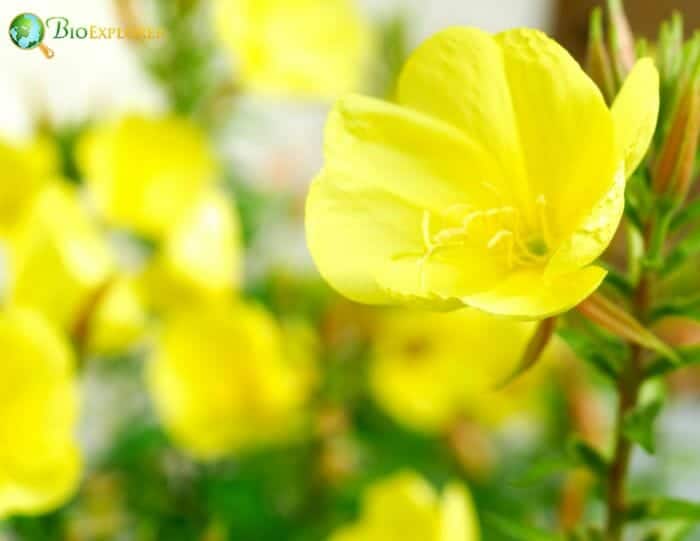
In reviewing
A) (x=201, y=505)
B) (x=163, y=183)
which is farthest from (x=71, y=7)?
(x=201, y=505)

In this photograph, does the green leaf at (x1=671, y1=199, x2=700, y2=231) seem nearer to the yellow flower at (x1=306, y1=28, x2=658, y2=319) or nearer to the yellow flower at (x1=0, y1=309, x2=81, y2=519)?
the yellow flower at (x1=306, y1=28, x2=658, y2=319)

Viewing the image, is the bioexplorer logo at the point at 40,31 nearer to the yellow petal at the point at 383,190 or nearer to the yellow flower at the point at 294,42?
the yellow petal at the point at 383,190

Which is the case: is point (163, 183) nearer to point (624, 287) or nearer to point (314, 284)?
point (314, 284)

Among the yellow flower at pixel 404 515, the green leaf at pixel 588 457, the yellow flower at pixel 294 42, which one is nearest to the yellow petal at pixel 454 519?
the yellow flower at pixel 404 515

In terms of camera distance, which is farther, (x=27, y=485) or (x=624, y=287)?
(x=27, y=485)

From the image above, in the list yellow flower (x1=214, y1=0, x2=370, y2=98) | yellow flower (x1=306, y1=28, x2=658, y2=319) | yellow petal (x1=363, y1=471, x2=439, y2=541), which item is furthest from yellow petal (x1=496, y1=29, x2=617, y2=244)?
yellow flower (x1=214, y1=0, x2=370, y2=98)

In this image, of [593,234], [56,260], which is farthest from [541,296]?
[56,260]

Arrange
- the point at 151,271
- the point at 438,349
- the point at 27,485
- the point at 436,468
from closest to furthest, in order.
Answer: the point at 27,485
the point at 151,271
the point at 438,349
the point at 436,468
